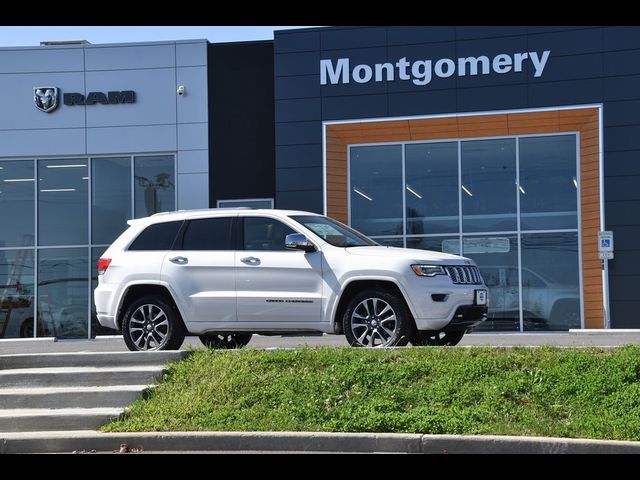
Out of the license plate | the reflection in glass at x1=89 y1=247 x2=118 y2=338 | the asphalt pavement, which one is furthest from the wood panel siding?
the license plate

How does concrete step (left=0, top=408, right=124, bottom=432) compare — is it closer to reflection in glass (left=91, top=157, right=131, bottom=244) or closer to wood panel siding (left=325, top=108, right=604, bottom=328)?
wood panel siding (left=325, top=108, right=604, bottom=328)

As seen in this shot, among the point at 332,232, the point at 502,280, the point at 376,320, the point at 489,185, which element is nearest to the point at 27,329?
the point at 502,280

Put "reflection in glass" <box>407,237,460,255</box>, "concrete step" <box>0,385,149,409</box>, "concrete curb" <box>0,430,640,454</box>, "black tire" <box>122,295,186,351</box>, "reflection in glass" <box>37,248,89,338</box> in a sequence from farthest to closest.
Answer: "reflection in glass" <box>37,248,89,338</box> → "reflection in glass" <box>407,237,460,255</box> → "black tire" <box>122,295,186,351</box> → "concrete step" <box>0,385,149,409</box> → "concrete curb" <box>0,430,640,454</box>

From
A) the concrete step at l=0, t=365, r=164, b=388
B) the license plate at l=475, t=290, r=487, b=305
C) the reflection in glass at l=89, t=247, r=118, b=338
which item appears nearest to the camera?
the concrete step at l=0, t=365, r=164, b=388

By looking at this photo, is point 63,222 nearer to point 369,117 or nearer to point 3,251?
point 3,251

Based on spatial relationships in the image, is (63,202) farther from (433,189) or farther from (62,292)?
(433,189)

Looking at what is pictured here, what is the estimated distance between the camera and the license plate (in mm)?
11641

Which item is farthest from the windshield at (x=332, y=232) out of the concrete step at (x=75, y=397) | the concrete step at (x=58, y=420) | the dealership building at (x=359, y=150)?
the dealership building at (x=359, y=150)

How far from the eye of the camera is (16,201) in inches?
979

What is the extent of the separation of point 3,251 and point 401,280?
16282 millimetres

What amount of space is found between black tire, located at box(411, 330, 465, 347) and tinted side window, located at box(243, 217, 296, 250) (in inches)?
75.2

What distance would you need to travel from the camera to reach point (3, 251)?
24797 millimetres

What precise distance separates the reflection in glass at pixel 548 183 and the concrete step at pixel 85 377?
13934 mm
